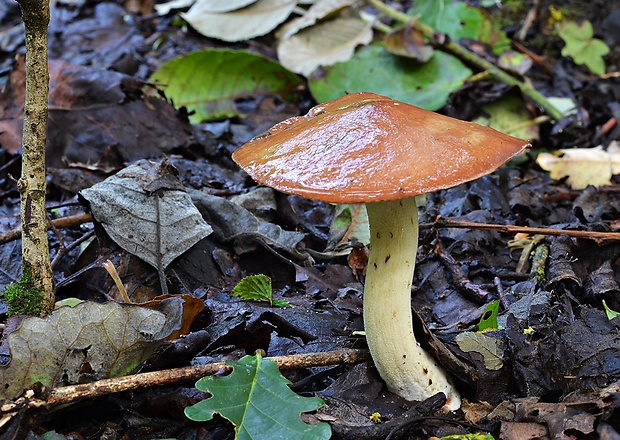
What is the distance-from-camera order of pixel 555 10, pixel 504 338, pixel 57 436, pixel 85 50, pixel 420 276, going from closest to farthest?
1. pixel 57 436
2. pixel 504 338
3. pixel 420 276
4. pixel 555 10
5. pixel 85 50

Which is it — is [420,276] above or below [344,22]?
below

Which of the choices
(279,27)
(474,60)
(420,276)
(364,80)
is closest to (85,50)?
(279,27)

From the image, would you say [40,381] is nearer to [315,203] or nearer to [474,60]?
→ [315,203]

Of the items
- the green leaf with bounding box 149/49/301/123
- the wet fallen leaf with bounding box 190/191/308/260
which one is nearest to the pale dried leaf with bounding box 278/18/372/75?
the green leaf with bounding box 149/49/301/123

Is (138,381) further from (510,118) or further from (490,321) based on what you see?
(510,118)

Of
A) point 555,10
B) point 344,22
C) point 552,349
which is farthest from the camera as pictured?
point 555,10

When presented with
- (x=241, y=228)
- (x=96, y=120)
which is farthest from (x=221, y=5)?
(x=241, y=228)

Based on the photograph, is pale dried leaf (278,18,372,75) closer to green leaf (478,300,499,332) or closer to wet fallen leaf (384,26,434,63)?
wet fallen leaf (384,26,434,63)
